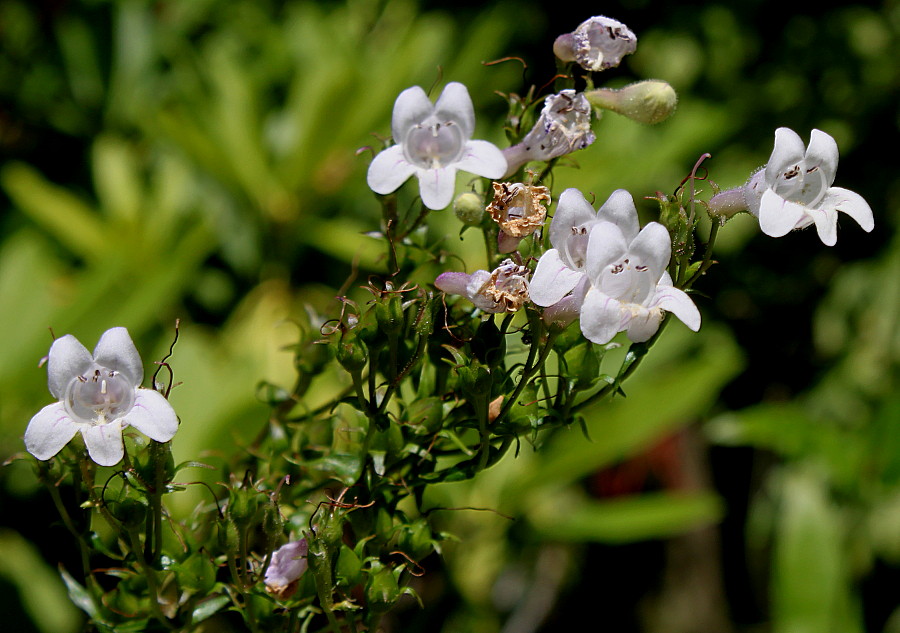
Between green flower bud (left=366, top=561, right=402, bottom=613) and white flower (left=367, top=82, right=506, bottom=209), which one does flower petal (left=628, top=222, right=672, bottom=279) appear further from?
green flower bud (left=366, top=561, right=402, bottom=613)

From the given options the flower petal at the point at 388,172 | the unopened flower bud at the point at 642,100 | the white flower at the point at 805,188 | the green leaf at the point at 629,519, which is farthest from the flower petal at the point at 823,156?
the green leaf at the point at 629,519

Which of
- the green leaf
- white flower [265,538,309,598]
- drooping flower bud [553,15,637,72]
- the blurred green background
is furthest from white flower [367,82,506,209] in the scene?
the green leaf

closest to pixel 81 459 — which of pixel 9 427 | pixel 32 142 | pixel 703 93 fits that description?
pixel 9 427

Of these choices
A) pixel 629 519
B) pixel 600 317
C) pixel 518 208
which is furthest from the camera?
pixel 629 519

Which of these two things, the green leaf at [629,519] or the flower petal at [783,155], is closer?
the flower petal at [783,155]

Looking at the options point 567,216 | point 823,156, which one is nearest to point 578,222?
point 567,216

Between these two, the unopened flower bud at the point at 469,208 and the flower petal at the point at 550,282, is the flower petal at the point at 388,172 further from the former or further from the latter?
the flower petal at the point at 550,282

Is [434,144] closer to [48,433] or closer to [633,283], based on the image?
[633,283]
